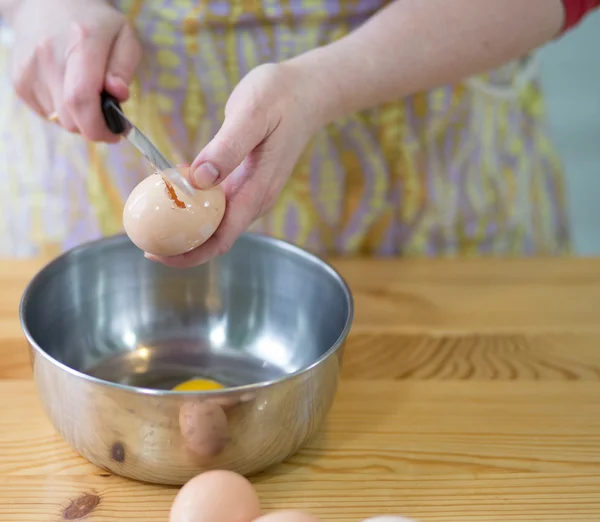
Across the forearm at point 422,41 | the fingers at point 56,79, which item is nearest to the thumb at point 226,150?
the forearm at point 422,41

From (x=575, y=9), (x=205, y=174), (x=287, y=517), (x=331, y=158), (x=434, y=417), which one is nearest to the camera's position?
(x=287, y=517)

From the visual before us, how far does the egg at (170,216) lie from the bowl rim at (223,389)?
0.14 meters

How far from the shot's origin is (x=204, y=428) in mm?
744

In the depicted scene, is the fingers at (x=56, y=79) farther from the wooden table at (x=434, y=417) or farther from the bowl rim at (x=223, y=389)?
the wooden table at (x=434, y=417)

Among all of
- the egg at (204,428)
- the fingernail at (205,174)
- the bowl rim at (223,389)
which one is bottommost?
the egg at (204,428)

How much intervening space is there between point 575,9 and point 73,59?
2.09 ft

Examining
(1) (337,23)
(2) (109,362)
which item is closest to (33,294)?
(2) (109,362)

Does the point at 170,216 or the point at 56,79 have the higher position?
the point at 56,79

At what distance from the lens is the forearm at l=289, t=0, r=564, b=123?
988mm

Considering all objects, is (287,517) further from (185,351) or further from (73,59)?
(73,59)

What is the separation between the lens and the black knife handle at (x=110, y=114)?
968mm

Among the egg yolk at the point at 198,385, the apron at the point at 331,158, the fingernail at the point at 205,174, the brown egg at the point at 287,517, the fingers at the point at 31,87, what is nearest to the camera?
the brown egg at the point at 287,517

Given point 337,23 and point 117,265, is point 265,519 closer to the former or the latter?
point 117,265

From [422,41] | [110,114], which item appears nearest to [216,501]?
[110,114]
